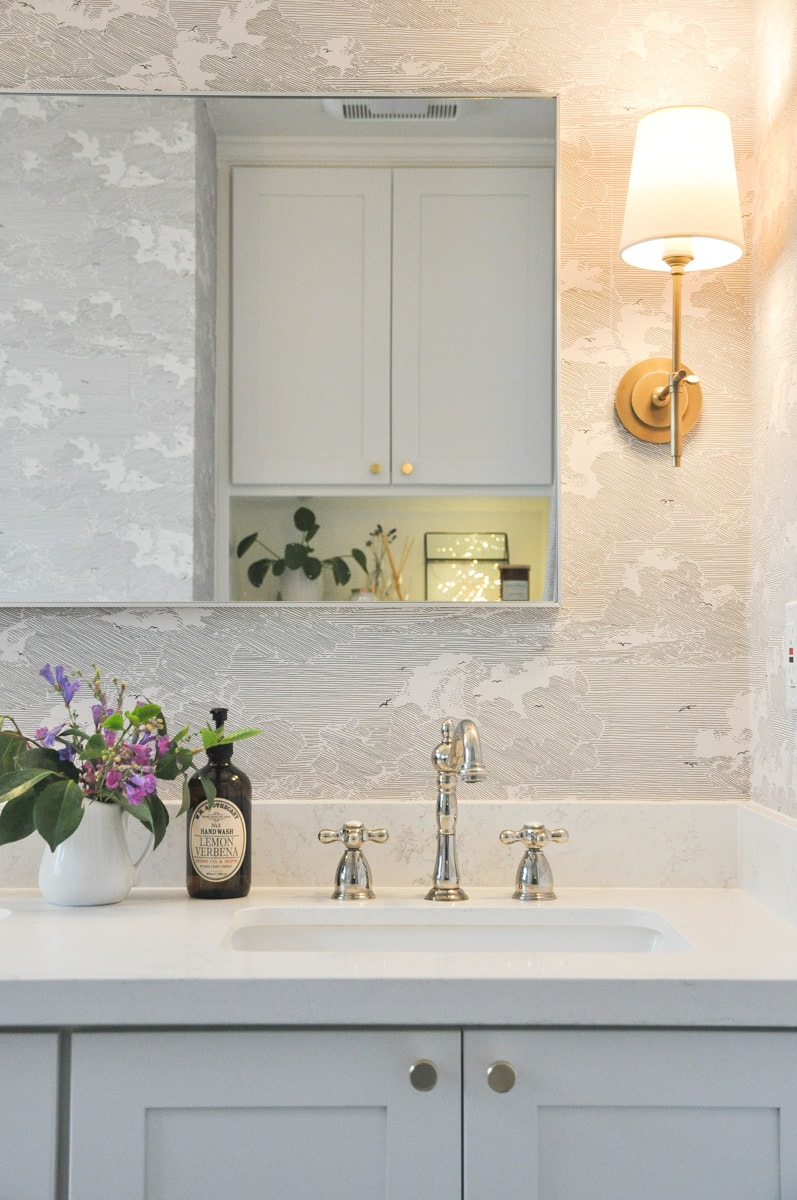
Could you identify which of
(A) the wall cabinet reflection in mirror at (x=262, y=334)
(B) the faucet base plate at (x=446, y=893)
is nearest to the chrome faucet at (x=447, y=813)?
(B) the faucet base plate at (x=446, y=893)

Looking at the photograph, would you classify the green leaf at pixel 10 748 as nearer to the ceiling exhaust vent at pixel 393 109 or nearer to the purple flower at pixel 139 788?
the purple flower at pixel 139 788

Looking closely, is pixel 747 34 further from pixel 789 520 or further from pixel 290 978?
pixel 290 978

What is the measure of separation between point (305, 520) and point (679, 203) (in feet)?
2.11
